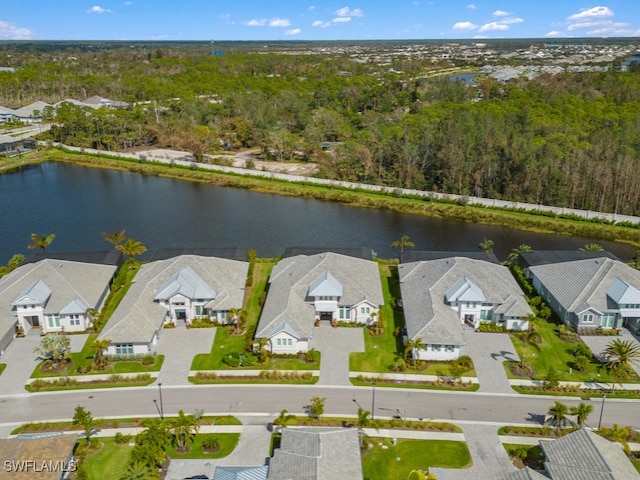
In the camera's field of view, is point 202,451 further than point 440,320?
No

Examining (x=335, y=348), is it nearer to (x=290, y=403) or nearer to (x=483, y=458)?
(x=290, y=403)

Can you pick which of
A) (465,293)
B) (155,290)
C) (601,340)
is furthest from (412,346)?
(155,290)

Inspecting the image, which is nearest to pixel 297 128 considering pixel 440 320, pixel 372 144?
pixel 372 144

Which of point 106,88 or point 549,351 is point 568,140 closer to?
point 549,351

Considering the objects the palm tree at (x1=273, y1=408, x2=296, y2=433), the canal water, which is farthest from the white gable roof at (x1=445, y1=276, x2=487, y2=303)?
the palm tree at (x1=273, y1=408, x2=296, y2=433)
